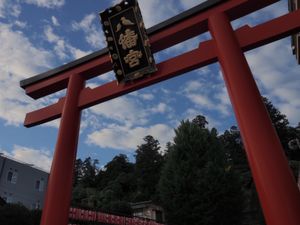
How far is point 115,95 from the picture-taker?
589 cm

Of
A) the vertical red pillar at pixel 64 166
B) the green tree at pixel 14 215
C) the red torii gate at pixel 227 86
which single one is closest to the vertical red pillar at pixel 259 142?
the red torii gate at pixel 227 86

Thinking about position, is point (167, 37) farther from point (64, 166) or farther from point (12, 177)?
point (12, 177)

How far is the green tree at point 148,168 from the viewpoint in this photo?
Result: 4074 cm

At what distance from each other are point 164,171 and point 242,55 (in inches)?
665

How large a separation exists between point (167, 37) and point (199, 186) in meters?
14.8

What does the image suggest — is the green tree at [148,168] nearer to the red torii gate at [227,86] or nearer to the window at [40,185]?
the window at [40,185]

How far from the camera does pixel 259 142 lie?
147 inches

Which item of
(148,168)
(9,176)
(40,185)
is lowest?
(40,185)

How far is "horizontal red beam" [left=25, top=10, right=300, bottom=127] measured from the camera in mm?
4805

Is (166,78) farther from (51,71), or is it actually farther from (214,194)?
(214,194)

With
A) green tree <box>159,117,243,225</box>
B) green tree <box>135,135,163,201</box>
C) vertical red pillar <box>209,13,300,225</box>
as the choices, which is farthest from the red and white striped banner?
green tree <box>135,135,163,201</box>

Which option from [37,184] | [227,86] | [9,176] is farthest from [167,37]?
[37,184]

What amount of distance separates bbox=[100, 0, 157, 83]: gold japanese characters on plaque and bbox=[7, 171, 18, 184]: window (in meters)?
24.0

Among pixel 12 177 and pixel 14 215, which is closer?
pixel 14 215
